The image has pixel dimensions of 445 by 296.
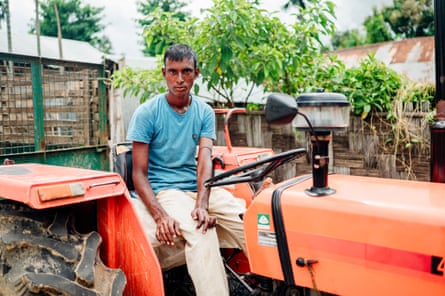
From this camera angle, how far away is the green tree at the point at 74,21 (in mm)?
24500

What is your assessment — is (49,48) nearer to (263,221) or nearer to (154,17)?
(154,17)

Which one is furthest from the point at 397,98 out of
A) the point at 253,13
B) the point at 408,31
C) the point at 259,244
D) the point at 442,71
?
the point at 408,31

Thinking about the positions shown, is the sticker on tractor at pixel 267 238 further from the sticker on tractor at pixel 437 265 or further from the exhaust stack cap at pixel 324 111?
the sticker on tractor at pixel 437 265

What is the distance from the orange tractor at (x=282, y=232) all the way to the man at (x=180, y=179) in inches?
9.8

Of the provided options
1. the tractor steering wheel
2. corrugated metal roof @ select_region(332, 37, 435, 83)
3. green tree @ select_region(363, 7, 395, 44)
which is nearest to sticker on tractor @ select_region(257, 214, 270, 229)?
the tractor steering wheel

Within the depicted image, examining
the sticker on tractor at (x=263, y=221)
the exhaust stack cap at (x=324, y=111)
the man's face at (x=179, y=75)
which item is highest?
the man's face at (x=179, y=75)

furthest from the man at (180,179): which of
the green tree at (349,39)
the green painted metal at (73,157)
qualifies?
the green tree at (349,39)

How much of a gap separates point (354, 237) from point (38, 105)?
3.47 metres

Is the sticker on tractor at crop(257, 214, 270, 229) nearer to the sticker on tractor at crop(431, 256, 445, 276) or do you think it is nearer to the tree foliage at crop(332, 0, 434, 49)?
the sticker on tractor at crop(431, 256, 445, 276)

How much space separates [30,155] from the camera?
13.3 ft

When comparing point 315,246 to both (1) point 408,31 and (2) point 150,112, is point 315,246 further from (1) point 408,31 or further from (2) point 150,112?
(1) point 408,31

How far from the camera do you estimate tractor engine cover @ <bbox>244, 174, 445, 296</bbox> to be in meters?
1.39

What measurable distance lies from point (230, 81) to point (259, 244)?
3.55m

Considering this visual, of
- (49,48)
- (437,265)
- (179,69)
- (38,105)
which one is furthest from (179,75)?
(49,48)
